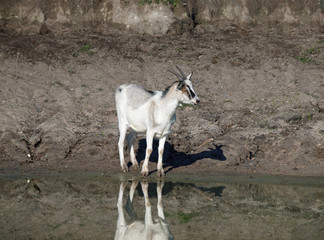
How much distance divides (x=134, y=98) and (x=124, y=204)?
11.9 ft

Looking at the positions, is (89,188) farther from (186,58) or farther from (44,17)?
(44,17)

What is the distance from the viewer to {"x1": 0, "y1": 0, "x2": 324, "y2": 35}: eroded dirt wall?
62.7 ft

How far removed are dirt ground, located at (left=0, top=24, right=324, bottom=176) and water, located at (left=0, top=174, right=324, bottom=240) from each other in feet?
3.62

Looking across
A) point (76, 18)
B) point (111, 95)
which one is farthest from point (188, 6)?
point (111, 95)

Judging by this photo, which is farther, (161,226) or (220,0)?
(220,0)

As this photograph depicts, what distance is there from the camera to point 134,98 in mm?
13812

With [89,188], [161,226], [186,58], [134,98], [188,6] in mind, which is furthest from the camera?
[188,6]

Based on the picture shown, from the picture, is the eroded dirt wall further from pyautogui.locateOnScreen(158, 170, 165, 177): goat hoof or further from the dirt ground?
pyautogui.locateOnScreen(158, 170, 165, 177): goat hoof

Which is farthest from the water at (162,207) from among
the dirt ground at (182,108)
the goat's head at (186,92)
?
the goat's head at (186,92)

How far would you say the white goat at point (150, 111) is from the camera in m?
13.0

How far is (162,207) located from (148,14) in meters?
9.97

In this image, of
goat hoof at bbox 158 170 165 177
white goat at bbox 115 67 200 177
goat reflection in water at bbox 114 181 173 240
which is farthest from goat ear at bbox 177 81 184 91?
goat reflection in water at bbox 114 181 173 240

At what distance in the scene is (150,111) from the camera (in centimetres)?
1327

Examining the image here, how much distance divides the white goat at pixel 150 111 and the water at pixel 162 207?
93 cm
